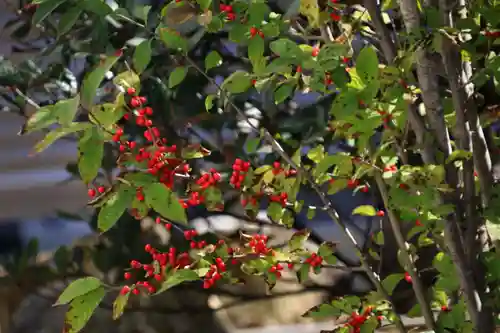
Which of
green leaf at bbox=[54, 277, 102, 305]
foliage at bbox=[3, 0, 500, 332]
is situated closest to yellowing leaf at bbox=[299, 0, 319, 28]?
foliage at bbox=[3, 0, 500, 332]

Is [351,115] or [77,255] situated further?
[77,255]

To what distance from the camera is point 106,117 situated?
555 millimetres

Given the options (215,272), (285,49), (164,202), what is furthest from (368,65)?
(215,272)

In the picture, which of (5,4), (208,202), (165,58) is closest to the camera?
(208,202)

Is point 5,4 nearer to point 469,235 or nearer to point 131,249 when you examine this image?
point 131,249

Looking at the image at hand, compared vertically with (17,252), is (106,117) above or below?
above

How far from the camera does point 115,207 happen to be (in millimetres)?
557

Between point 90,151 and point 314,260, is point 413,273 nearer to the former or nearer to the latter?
point 314,260

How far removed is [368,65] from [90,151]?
237 millimetres

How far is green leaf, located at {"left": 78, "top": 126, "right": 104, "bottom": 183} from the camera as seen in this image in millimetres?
530

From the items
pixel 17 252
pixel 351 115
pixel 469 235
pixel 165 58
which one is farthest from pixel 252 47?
pixel 17 252

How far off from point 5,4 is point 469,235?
0.89 meters

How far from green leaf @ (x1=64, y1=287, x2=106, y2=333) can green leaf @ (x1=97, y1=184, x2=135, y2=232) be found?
0.09m

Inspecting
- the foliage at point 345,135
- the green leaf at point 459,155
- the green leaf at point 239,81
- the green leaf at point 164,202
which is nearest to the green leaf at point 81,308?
the foliage at point 345,135
